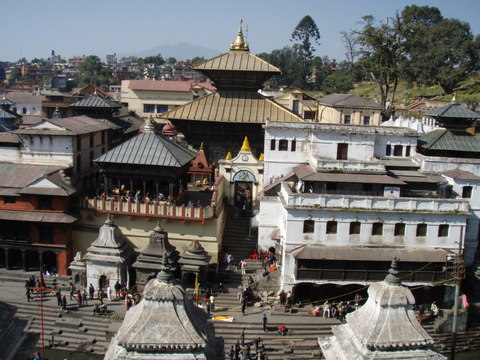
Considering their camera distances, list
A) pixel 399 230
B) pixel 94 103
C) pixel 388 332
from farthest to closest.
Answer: pixel 94 103 → pixel 399 230 → pixel 388 332

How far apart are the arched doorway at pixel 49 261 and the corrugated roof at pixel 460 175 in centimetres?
2618

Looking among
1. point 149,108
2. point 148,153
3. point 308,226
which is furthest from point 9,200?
point 149,108

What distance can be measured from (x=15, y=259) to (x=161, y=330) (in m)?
25.6

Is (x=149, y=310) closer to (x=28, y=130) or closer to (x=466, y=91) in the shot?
(x=28, y=130)

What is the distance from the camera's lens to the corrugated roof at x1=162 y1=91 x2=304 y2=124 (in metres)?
40.5

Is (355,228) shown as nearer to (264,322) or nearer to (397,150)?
(264,322)

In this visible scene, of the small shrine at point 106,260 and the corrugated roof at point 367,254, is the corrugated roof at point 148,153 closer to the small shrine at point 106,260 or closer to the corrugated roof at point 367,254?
the small shrine at point 106,260

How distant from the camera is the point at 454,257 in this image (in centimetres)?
2905

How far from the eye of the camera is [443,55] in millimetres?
67938

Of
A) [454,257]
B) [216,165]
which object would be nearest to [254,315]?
[454,257]

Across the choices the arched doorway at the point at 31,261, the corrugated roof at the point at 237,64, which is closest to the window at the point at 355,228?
the corrugated roof at the point at 237,64

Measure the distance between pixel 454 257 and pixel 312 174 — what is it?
9403 mm

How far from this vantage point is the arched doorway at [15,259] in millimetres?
32600

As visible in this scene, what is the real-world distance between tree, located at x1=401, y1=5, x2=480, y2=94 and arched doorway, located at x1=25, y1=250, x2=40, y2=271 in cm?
4952
